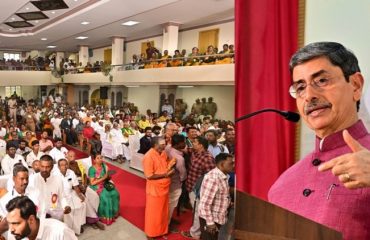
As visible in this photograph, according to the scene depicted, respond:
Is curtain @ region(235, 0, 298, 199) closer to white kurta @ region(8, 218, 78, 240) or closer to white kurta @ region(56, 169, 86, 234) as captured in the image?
white kurta @ region(8, 218, 78, 240)

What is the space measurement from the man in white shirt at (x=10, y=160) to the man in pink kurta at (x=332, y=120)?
4.37 m

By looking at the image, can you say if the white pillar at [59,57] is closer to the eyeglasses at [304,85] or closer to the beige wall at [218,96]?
the beige wall at [218,96]

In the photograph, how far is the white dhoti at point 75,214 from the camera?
3539mm

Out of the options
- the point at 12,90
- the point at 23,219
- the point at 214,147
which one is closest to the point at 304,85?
the point at 23,219

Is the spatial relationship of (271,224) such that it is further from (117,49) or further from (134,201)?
(117,49)

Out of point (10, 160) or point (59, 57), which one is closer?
point (10, 160)

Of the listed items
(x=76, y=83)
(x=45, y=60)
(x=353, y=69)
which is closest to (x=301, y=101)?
(x=353, y=69)

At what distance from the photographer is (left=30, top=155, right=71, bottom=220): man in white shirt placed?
10.2 ft

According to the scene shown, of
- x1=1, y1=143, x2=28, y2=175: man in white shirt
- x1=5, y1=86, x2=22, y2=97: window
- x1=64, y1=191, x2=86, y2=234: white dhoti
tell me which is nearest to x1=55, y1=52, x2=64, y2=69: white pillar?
x1=5, y1=86, x2=22, y2=97: window

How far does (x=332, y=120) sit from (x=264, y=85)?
44 cm

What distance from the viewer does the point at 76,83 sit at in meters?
13.2

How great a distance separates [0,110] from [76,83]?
3.62 m

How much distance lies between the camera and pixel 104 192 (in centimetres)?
399

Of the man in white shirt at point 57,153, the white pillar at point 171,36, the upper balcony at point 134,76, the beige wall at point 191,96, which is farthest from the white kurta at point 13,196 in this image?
the white pillar at point 171,36
